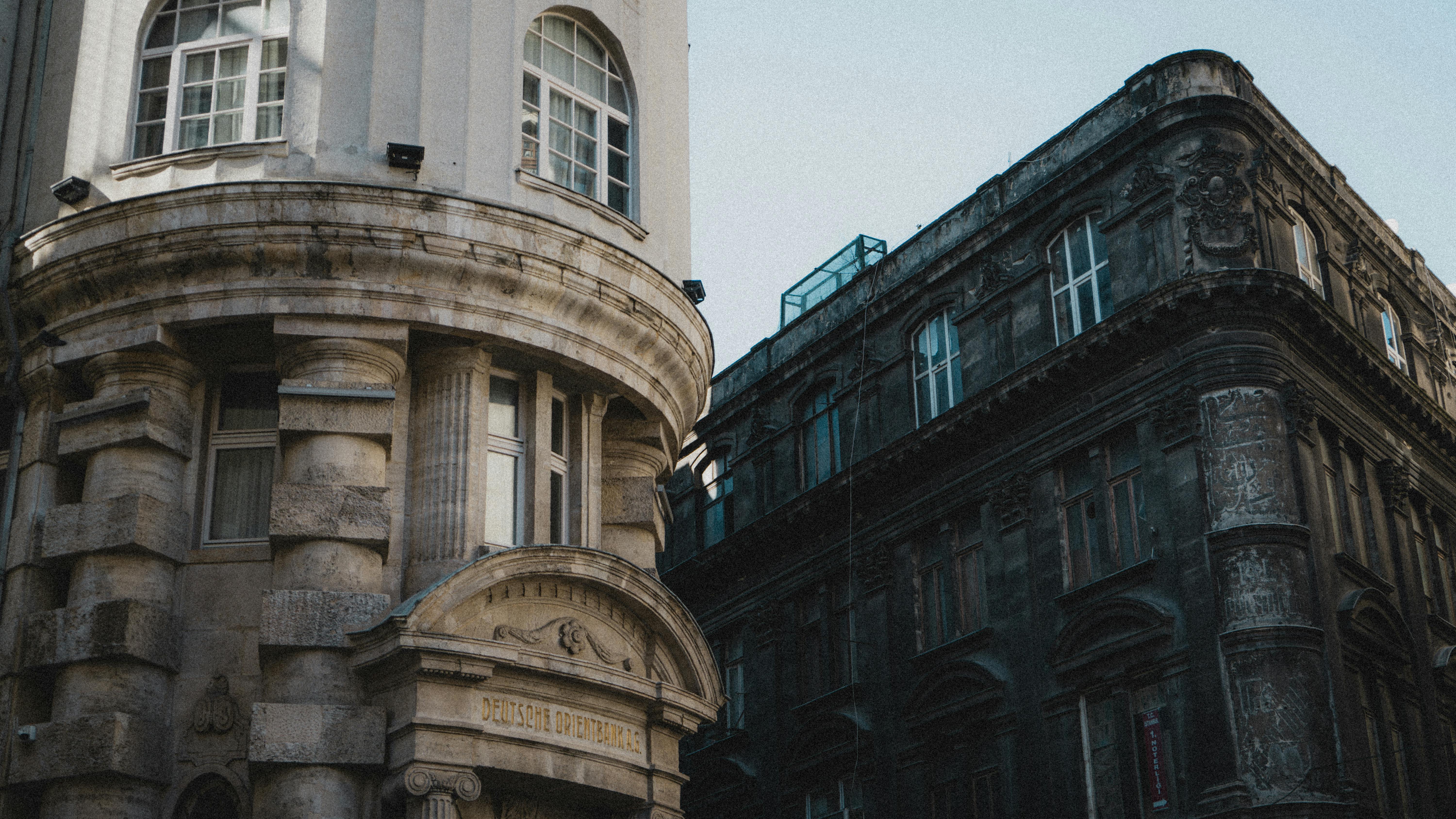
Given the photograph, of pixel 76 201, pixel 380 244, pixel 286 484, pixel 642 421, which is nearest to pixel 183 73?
pixel 76 201

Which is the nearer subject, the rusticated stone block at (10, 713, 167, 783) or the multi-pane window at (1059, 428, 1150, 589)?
the rusticated stone block at (10, 713, 167, 783)

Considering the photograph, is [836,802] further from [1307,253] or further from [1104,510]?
[1307,253]

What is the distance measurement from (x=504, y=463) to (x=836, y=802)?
1695cm

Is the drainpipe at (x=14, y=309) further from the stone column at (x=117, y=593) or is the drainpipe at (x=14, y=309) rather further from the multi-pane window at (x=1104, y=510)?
the multi-pane window at (x=1104, y=510)

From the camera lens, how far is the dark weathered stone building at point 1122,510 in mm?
26641

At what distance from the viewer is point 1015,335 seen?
3219 cm

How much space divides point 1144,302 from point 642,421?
11.7 metres

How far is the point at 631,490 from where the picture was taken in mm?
20141

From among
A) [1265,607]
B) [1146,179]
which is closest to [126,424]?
[1265,607]

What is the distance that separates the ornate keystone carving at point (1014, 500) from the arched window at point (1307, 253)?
6.24 meters

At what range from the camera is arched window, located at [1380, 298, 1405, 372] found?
33.5 meters

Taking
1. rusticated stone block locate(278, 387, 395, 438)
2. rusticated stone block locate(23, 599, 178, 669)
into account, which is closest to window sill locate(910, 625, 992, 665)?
rusticated stone block locate(278, 387, 395, 438)

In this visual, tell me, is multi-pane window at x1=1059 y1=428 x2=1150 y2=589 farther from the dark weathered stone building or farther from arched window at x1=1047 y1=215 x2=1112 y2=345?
arched window at x1=1047 y1=215 x2=1112 y2=345

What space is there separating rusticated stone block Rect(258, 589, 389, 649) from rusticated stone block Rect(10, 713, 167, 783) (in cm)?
118
